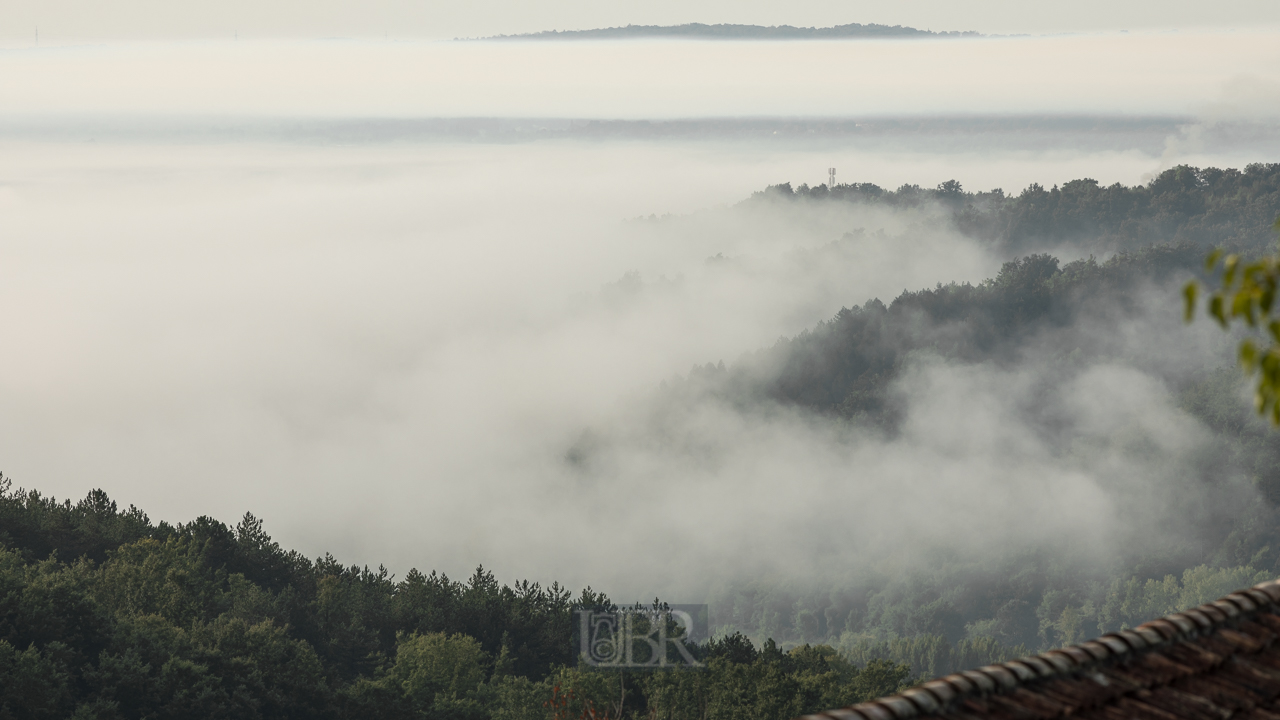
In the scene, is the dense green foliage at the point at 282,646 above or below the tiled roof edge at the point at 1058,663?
below

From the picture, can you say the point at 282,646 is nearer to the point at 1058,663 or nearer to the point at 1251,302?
the point at 1058,663

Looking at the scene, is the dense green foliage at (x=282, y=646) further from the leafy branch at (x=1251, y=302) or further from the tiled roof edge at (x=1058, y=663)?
the leafy branch at (x=1251, y=302)

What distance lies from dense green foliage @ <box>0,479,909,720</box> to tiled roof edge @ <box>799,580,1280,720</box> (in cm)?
3366

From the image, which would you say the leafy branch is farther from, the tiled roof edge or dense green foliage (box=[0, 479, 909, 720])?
dense green foliage (box=[0, 479, 909, 720])

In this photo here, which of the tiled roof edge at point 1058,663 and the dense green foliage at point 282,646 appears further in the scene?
the dense green foliage at point 282,646

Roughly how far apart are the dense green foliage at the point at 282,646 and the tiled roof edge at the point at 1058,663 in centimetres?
3366

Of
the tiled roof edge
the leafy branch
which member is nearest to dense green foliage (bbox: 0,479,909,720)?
the tiled roof edge

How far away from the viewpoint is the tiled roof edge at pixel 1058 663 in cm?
702

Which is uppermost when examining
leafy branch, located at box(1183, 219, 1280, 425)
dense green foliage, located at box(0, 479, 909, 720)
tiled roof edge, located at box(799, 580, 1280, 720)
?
leafy branch, located at box(1183, 219, 1280, 425)

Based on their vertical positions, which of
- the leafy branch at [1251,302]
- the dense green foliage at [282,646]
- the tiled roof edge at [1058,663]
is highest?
the leafy branch at [1251,302]

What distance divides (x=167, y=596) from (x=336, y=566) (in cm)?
1435

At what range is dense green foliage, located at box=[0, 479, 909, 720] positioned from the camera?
1645 inches

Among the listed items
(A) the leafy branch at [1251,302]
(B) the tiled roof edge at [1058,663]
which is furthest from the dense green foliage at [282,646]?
(A) the leafy branch at [1251,302]

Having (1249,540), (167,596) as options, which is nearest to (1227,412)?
(1249,540)
